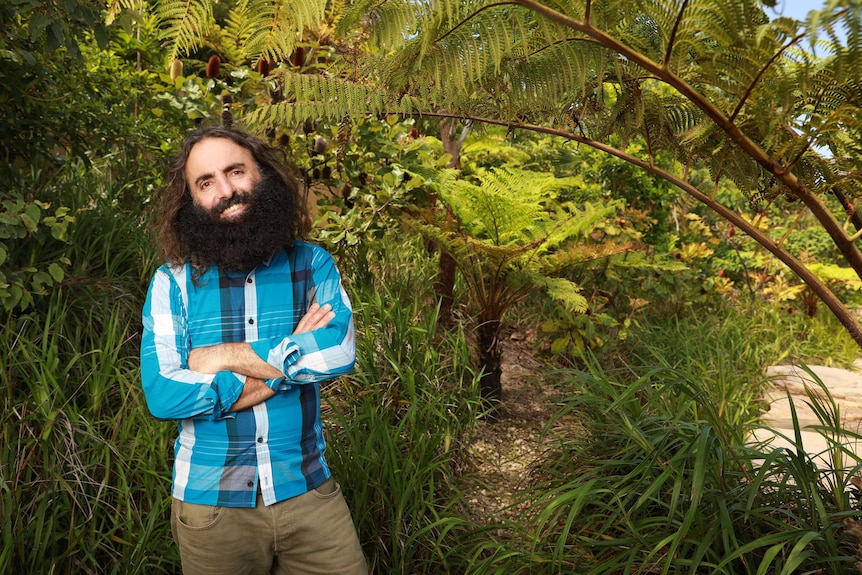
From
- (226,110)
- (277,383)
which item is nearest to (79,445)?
(277,383)

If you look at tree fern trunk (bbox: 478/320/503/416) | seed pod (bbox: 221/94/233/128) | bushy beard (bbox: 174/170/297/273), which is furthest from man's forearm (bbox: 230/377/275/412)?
tree fern trunk (bbox: 478/320/503/416)

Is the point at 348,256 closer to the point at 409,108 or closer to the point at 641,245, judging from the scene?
the point at 409,108

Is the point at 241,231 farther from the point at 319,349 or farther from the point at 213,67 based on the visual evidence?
the point at 213,67

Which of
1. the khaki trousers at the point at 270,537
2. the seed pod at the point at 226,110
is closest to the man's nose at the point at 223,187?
the khaki trousers at the point at 270,537

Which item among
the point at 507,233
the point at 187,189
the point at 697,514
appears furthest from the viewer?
the point at 507,233

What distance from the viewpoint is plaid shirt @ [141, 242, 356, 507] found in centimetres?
172

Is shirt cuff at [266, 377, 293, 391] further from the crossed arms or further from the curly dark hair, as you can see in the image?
the curly dark hair

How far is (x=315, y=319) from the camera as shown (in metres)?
1.85

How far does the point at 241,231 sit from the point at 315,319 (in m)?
0.30

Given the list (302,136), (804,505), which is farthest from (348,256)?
(804,505)

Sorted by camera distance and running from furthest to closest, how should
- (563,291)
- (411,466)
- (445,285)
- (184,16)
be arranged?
1. (445,285)
2. (563,291)
3. (411,466)
4. (184,16)

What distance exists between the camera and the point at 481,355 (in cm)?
386

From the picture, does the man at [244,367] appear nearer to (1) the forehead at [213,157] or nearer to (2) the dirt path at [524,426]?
(1) the forehead at [213,157]

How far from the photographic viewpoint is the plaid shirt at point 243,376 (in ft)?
5.63
